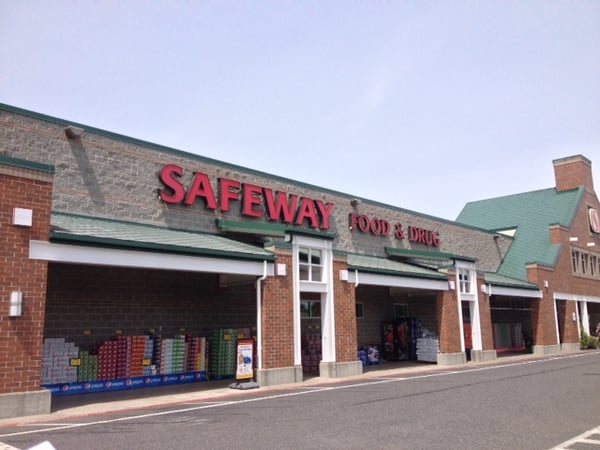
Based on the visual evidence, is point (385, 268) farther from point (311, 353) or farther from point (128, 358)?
point (128, 358)

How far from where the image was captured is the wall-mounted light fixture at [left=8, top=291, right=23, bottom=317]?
11.8 m

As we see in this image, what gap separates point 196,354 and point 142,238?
5.20 m

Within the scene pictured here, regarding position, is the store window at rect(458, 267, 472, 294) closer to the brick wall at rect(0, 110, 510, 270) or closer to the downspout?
the brick wall at rect(0, 110, 510, 270)

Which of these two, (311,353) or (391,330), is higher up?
(391,330)

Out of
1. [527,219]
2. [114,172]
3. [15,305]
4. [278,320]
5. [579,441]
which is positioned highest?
[527,219]

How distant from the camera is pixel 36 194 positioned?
12633mm

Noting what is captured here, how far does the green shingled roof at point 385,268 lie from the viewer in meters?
21.6

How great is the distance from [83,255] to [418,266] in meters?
17.5

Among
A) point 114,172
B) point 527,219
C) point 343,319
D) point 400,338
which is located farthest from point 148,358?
point 527,219

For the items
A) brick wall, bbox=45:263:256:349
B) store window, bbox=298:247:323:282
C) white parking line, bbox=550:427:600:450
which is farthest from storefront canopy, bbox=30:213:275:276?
white parking line, bbox=550:427:600:450

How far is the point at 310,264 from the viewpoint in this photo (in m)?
19.3

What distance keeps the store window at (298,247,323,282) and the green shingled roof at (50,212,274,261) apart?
165 cm

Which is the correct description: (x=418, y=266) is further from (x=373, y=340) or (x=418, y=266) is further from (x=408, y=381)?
(x=408, y=381)

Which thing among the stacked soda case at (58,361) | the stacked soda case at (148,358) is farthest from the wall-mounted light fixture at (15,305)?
the stacked soda case at (148,358)
